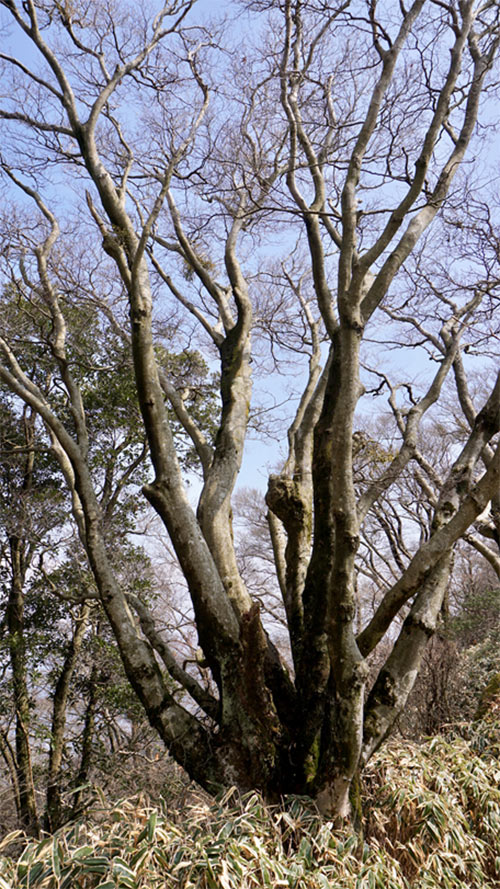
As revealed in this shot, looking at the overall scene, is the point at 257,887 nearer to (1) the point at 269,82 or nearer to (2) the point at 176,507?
(2) the point at 176,507

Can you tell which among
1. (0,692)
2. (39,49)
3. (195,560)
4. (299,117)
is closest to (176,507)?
(195,560)

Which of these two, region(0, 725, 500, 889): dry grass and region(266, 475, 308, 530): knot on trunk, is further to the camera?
region(266, 475, 308, 530): knot on trunk

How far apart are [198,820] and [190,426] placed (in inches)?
116

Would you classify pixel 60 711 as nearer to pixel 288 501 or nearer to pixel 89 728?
pixel 89 728

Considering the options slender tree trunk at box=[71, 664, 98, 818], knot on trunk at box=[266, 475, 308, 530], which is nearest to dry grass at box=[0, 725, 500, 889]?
knot on trunk at box=[266, 475, 308, 530]

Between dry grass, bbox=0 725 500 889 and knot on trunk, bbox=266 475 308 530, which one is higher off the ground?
knot on trunk, bbox=266 475 308 530

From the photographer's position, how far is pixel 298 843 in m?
2.74

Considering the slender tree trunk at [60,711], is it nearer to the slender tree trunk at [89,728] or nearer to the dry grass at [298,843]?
the slender tree trunk at [89,728]

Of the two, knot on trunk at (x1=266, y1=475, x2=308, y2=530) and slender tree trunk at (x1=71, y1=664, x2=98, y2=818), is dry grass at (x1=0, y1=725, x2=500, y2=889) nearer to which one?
knot on trunk at (x1=266, y1=475, x2=308, y2=530)

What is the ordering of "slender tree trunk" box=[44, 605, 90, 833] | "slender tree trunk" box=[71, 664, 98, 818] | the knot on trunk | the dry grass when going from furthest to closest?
1. "slender tree trunk" box=[71, 664, 98, 818]
2. "slender tree trunk" box=[44, 605, 90, 833]
3. the knot on trunk
4. the dry grass

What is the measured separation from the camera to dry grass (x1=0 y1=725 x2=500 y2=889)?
227cm

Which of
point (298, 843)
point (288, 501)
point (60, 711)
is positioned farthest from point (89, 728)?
point (298, 843)

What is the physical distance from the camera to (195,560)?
3557mm

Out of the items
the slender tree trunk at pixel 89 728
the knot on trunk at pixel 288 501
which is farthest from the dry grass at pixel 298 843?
the slender tree trunk at pixel 89 728
